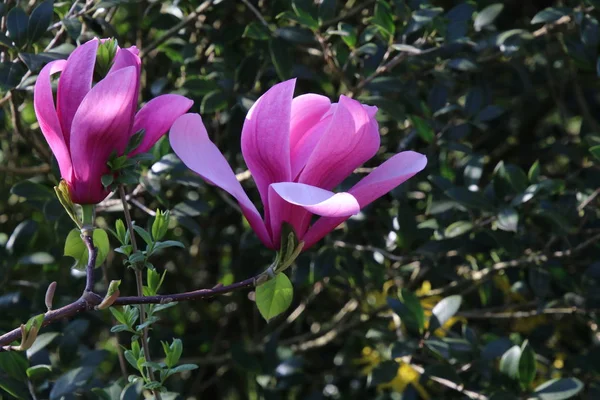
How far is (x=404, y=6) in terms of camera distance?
48.1 inches

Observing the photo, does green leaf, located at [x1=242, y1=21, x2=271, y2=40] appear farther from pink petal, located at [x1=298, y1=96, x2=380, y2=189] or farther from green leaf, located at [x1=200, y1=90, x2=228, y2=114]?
pink petal, located at [x1=298, y1=96, x2=380, y2=189]

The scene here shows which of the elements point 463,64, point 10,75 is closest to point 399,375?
point 463,64

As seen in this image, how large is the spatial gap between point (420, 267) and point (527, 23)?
64 centimetres

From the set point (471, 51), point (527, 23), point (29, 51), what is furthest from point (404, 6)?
point (527, 23)

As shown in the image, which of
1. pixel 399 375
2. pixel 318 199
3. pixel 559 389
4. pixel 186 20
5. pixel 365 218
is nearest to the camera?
pixel 318 199

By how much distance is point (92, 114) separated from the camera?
1.96ft

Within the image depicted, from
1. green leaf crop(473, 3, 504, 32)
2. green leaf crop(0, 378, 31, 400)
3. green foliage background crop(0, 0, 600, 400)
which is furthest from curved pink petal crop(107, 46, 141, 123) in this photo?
green leaf crop(473, 3, 504, 32)

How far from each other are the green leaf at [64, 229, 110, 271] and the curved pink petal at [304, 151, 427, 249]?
0.18m

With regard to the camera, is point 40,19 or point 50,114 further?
point 40,19

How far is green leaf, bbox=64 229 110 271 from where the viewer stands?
2.27 ft

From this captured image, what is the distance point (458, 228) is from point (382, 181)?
2.24 feet

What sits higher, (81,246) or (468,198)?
(81,246)

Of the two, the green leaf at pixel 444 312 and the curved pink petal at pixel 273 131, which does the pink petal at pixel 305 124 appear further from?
the green leaf at pixel 444 312

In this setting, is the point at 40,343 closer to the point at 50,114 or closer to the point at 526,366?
the point at 50,114
